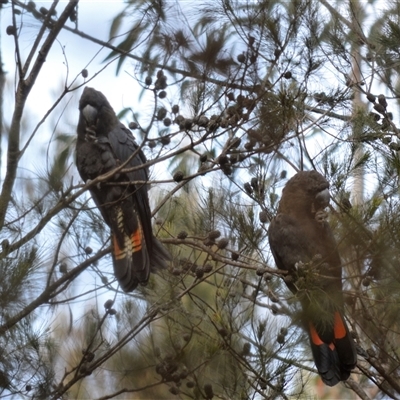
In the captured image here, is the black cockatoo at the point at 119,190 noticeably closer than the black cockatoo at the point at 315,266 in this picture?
No

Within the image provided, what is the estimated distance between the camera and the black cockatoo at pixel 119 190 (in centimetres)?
312

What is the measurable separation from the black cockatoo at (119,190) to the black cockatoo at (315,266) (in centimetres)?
55

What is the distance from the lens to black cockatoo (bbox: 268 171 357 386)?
94.7 inches

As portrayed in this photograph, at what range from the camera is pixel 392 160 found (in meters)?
2.54

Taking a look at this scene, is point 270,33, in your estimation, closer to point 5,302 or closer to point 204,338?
point 204,338

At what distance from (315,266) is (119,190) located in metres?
1.19

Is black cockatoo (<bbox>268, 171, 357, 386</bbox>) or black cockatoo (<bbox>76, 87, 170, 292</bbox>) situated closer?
black cockatoo (<bbox>268, 171, 357, 386</bbox>)

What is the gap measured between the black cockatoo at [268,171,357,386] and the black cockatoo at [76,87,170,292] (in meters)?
0.55

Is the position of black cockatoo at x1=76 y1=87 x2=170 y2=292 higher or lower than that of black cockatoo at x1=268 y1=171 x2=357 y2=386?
higher

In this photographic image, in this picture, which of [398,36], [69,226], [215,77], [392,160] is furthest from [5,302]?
[398,36]

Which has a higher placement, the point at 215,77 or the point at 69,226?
the point at 215,77

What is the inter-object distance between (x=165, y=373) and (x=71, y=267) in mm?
533

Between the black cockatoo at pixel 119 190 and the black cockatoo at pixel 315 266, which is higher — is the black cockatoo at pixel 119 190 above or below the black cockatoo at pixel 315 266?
above

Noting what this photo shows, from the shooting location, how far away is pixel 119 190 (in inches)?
132
